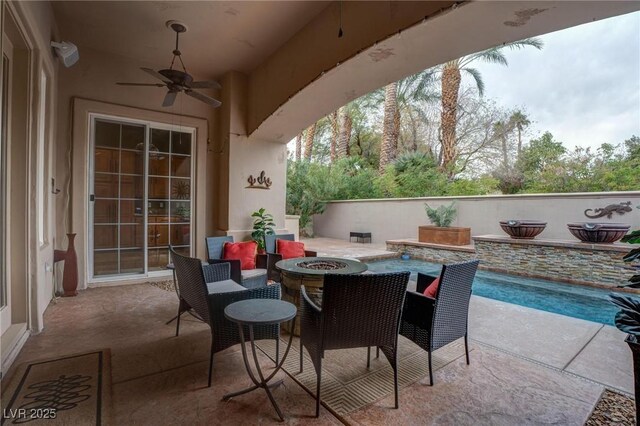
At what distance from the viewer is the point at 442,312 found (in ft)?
6.78

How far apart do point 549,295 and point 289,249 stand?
166 inches


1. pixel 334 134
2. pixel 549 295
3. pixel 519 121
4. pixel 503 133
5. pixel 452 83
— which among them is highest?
pixel 452 83

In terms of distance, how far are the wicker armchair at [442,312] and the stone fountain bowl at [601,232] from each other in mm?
5173

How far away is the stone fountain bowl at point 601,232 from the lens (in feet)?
17.8

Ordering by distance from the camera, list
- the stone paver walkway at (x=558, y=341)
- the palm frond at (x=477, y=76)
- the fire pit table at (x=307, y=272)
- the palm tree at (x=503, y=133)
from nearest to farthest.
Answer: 1. the stone paver walkway at (x=558, y=341)
2. the fire pit table at (x=307, y=272)
3. the palm frond at (x=477, y=76)
4. the palm tree at (x=503, y=133)

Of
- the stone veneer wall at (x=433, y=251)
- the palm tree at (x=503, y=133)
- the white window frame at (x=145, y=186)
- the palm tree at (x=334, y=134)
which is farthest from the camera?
the palm tree at (x=334, y=134)

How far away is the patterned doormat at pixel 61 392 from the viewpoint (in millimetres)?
1670

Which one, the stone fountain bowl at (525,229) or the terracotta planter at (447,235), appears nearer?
the stone fountain bowl at (525,229)

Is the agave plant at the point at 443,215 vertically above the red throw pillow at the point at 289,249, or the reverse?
the agave plant at the point at 443,215

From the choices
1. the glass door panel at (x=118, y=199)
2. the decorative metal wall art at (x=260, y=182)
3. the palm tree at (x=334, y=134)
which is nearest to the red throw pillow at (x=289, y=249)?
the decorative metal wall art at (x=260, y=182)

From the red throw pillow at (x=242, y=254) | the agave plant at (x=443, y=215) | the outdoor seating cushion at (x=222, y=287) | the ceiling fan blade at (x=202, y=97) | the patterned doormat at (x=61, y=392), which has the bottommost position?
the patterned doormat at (x=61, y=392)

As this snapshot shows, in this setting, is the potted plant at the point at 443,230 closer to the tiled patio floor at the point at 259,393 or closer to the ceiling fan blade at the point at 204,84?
the tiled patio floor at the point at 259,393

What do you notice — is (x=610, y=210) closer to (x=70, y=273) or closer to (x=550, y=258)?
(x=550, y=258)

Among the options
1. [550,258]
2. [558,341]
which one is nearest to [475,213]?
[550,258]
